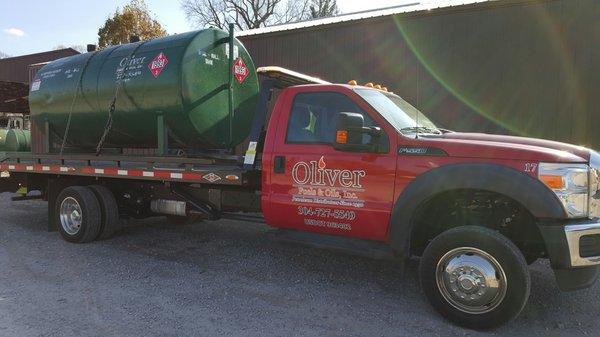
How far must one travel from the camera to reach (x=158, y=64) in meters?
6.39

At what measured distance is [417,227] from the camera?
179 inches

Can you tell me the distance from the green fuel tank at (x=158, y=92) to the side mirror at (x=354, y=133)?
2561 mm

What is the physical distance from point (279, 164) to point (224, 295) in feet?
4.56

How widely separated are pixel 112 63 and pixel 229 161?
246cm

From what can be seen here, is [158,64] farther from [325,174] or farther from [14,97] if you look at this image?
[14,97]

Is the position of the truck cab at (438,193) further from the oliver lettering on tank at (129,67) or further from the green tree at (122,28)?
the green tree at (122,28)

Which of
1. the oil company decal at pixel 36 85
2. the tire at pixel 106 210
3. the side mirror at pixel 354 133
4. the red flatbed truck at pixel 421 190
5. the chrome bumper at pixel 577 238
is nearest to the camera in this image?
the chrome bumper at pixel 577 238

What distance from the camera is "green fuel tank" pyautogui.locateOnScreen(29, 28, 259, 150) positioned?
6254 mm

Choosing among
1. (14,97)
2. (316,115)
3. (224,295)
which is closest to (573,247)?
(316,115)

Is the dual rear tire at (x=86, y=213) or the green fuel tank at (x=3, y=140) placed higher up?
the green fuel tank at (x=3, y=140)

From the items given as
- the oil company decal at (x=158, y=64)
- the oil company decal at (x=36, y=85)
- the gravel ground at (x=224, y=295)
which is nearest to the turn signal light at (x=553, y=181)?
the gravel ground at (x=224, y=295)

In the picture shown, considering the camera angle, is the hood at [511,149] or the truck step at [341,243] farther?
the truck step at [341,243]

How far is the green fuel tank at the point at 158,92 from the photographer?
20.5 ft

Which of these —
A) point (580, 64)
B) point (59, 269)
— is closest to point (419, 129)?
point (59, 269)
